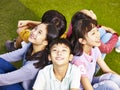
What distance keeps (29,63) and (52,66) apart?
0.18 m

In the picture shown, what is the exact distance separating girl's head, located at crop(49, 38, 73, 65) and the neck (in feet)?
0.17

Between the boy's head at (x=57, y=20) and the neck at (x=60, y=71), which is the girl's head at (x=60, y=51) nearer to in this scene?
the neck at (x=60, y=71)

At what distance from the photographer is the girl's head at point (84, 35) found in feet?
9.34

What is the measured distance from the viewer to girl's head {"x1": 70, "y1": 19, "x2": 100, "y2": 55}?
2846 millimetres

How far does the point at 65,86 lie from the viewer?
2.66 metres

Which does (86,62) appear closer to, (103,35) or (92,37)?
(92,37)

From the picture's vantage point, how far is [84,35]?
112 inches

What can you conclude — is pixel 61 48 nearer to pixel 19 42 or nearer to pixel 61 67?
pixel 61 67

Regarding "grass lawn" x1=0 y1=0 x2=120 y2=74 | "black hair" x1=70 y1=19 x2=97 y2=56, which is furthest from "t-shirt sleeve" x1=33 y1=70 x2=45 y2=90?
"grass lawn" x1=0 y1=0 x2=120 y2=74

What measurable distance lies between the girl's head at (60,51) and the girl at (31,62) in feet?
0.39

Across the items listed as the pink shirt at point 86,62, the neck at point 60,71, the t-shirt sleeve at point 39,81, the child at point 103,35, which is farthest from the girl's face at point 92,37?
the t-shirt sleeve at point 39,81

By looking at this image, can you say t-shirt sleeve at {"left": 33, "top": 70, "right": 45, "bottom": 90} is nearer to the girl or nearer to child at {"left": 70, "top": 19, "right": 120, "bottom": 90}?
the girl

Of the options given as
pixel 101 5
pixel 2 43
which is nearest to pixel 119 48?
pixel 101 5

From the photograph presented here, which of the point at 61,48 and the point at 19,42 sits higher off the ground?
the point at 61,48
